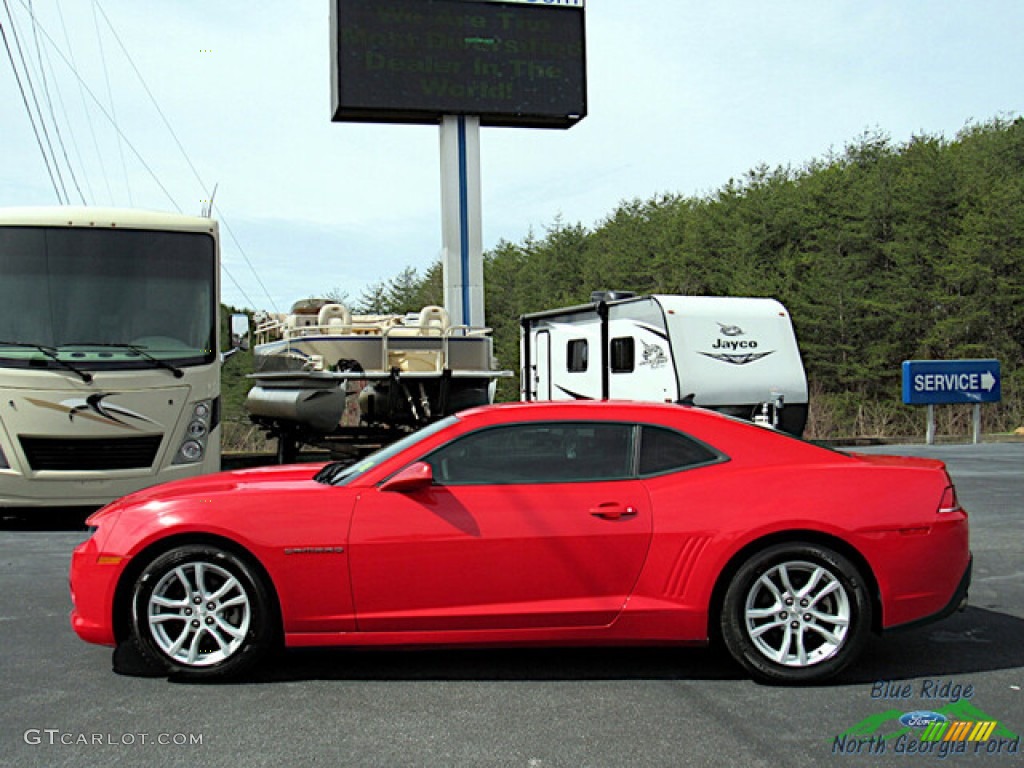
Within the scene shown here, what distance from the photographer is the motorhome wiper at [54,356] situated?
9.02 metres

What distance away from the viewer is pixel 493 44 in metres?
22.2

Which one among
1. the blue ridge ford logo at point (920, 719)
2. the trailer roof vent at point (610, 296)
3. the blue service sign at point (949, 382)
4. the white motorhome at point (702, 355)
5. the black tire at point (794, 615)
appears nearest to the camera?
the blue ridge ford logo at point (920, 719)

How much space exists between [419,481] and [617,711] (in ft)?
4.46

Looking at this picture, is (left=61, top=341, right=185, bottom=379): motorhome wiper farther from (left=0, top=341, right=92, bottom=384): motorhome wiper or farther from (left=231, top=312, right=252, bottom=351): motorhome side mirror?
(left=231, top=312, right=252, bottom=351): motorhome side mirror

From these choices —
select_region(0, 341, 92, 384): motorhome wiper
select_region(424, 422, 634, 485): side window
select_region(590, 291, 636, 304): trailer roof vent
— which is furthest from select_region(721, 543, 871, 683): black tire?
select_region(590, 291, 636, 304): trailer roof vent

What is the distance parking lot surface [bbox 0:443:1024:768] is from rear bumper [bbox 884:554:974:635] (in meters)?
0.26

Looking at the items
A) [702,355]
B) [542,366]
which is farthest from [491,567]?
[542,366]

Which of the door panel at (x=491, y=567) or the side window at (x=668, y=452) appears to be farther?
the side window at (x=668, y=452)

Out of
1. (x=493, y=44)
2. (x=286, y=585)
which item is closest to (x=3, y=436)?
(x=286, y=585)

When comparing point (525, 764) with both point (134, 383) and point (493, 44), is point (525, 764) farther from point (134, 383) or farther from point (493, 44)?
point (493, 44)

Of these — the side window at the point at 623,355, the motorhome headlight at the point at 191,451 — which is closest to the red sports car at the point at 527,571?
the motorhome headlight at the point at 191,451

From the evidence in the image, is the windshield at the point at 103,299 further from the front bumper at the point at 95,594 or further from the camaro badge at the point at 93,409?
the front bumper at the point at 95,594

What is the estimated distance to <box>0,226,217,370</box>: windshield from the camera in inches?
363

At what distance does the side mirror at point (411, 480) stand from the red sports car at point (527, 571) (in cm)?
1
